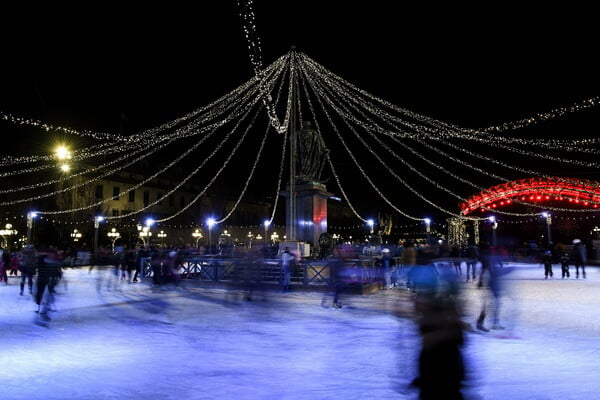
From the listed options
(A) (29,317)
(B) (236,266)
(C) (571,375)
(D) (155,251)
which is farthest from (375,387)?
(D) (155,251)

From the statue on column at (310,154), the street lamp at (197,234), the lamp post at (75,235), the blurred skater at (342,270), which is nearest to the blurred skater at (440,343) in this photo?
the blurred skater at (342,270)

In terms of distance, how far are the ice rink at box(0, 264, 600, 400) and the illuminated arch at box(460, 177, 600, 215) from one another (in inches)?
1342

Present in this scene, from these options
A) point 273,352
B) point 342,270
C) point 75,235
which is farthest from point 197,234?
point 273,352

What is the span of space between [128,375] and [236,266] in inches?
444

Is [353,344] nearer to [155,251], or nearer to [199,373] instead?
[199,373]

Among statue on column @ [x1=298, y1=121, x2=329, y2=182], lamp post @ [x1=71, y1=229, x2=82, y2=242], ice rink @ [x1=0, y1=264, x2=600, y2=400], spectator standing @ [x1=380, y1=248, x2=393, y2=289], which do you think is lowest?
ice rink @ [x1=0, y1=264, x2=600, y2=400]

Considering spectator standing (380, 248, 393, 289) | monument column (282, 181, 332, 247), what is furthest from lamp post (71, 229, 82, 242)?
spectator standing (380, 248, 393, 289)

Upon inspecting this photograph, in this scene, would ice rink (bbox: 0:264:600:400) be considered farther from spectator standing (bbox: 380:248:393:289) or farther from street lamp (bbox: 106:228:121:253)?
street lamp (bbox: 106:228:121:253)

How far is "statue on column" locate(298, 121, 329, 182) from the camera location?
22344mm

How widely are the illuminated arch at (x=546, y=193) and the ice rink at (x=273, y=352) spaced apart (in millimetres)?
34081

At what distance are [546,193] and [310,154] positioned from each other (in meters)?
33.2

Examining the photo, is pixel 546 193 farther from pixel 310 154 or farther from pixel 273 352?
pixel 273 352

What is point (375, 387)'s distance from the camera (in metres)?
5.55

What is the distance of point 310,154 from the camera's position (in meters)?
22.6
